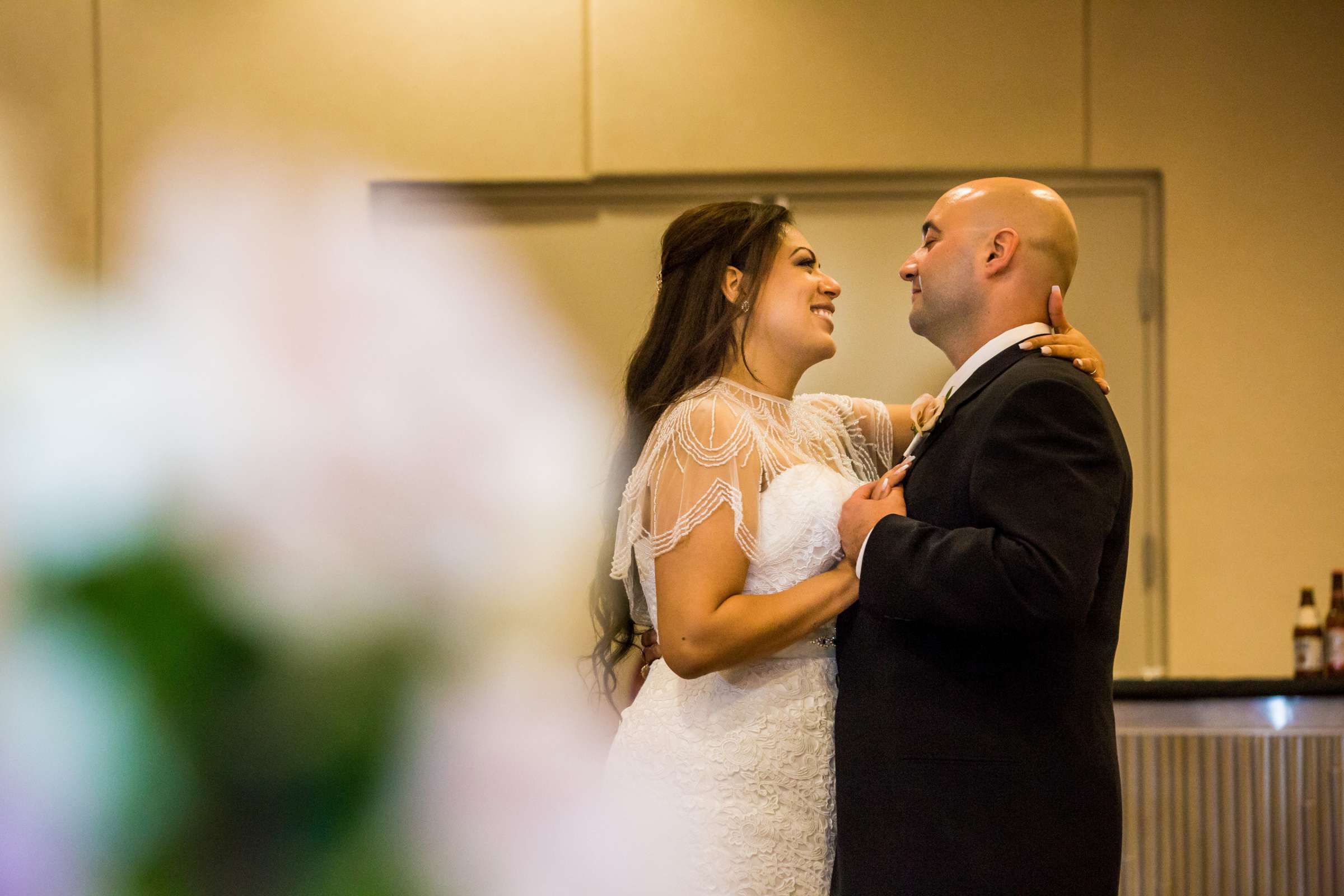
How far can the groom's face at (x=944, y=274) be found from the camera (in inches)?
71.4

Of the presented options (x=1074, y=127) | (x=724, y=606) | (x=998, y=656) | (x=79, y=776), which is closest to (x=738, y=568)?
(x=724, y=606)

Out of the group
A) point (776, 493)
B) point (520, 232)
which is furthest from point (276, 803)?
point (520, 232)

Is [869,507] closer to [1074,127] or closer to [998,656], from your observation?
[998,656]

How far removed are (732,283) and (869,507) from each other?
57 centimetres

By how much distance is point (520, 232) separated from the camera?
13.0ft

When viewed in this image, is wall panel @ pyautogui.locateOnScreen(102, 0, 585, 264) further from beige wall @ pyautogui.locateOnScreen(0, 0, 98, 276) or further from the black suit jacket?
the black suit jacket

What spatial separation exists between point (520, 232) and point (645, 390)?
195 centimetres

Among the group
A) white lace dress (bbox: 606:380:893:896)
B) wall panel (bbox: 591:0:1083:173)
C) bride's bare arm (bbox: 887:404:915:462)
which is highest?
wall panel (bbox: 591:0:1083:173)

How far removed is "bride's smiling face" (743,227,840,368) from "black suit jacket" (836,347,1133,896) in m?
0.41

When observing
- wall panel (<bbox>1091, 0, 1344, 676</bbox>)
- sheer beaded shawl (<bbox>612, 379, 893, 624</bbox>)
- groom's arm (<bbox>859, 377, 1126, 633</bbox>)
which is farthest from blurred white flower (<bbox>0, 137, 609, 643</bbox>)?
groom's arm (<bbox>859, 377, 1126, 633</bbox>)

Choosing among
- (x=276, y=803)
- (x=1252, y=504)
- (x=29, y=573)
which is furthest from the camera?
(x=1252, y=504)

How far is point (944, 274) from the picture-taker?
5.97 ft

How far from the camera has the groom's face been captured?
1.81 m

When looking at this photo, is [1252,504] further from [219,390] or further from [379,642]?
[379,642]
